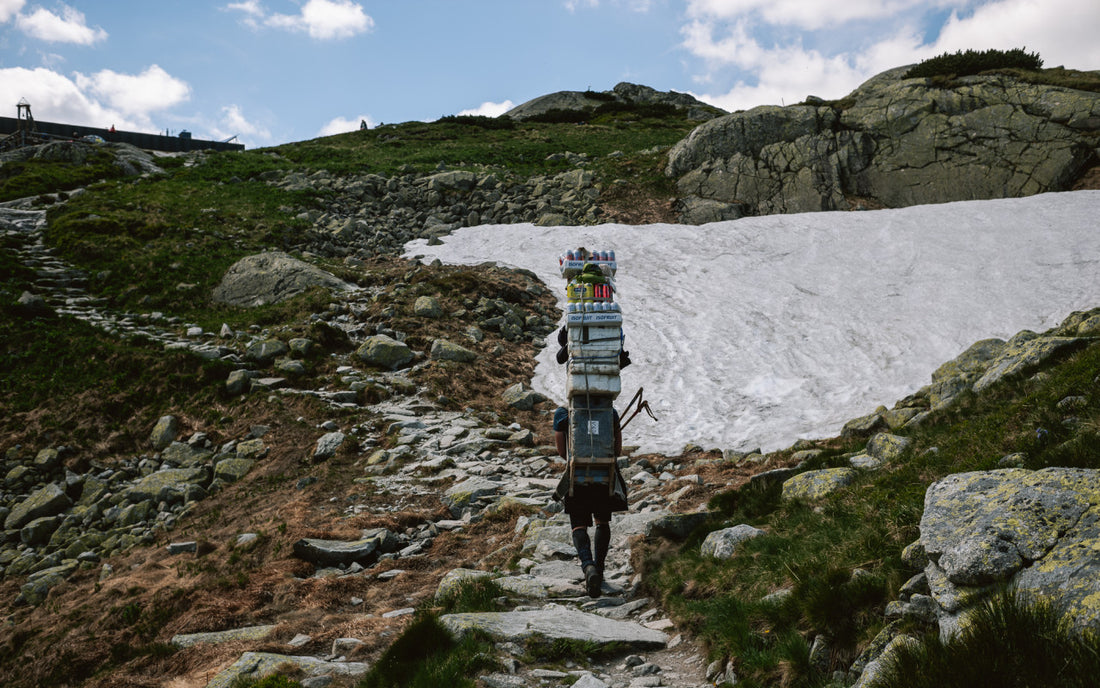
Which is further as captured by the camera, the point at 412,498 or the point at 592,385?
the point at 412,498

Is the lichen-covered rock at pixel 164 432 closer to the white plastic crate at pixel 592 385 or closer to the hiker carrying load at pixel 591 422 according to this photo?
the hiker carrying load at pixel 591 422

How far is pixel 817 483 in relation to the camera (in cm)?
809

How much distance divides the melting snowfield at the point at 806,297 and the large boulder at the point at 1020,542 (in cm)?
1002

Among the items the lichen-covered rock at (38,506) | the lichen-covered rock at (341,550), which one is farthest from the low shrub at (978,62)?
the lichen-covered rock at (38,506)

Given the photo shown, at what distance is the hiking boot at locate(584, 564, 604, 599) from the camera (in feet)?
24.2

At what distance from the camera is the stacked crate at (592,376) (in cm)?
799

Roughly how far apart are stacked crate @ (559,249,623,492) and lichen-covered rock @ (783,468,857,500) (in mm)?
2527

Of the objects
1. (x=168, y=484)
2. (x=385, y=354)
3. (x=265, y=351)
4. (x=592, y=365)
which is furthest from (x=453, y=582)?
(x=265, y=351)

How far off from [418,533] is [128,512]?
7.19m

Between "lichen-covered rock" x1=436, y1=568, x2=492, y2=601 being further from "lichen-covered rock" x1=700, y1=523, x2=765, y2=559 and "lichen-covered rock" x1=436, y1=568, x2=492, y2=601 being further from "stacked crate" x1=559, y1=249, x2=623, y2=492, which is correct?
"lichen-covered rock" x1=700, y1=523, x2=765, y2=559

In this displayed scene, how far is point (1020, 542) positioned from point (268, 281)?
24.0m

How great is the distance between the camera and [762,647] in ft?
15.9

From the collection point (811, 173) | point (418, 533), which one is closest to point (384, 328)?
point (418, 533)

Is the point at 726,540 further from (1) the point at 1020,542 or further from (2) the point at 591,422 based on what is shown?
(1) the point at 1020,542
